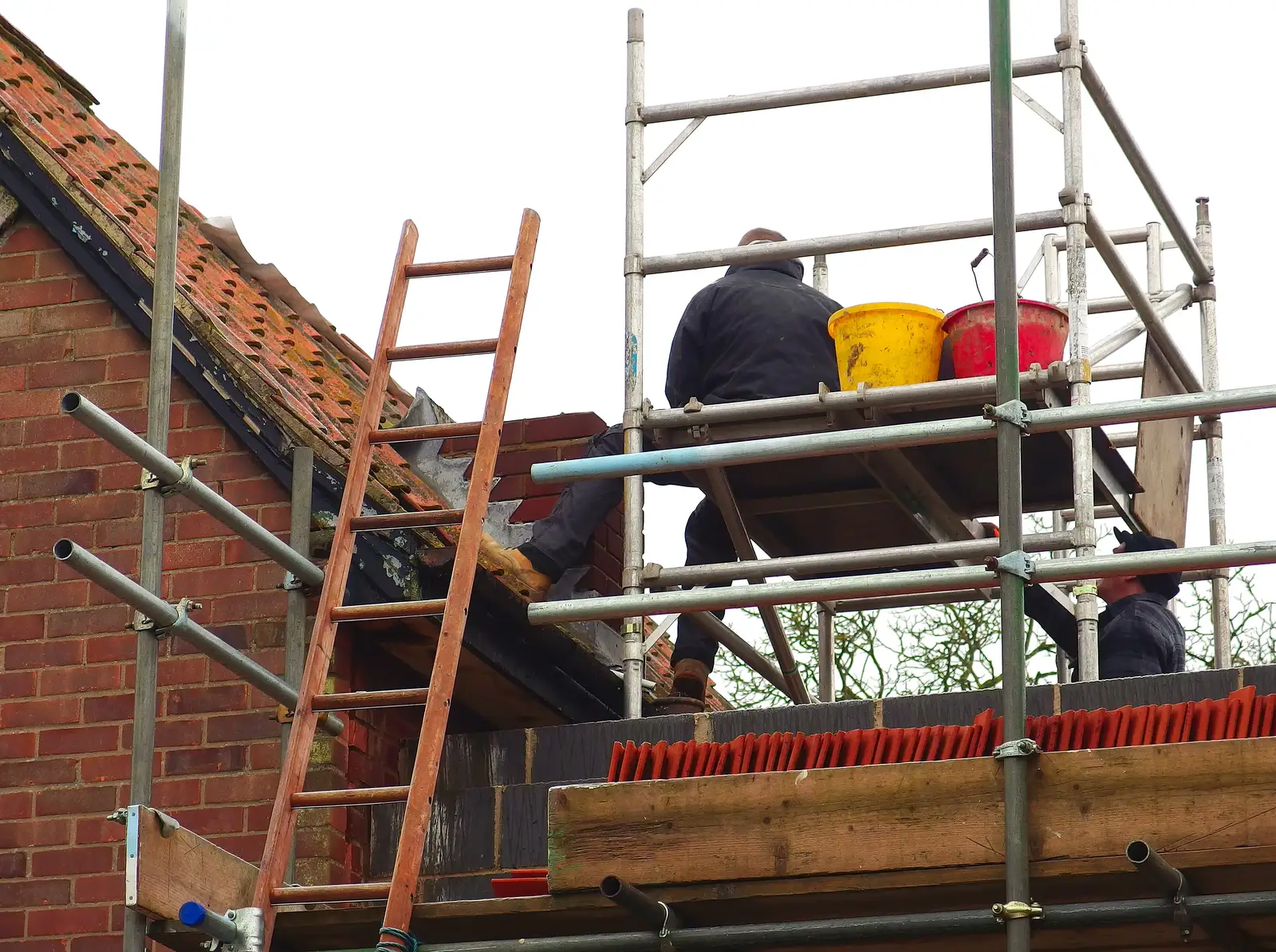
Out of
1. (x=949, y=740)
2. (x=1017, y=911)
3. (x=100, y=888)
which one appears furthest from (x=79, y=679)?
(x=1017, y=911)

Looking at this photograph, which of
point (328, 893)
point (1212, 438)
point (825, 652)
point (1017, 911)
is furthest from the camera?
point (825, 652)

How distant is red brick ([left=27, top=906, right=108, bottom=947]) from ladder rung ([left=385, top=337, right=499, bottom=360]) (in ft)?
6.92

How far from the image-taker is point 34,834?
7.43 m

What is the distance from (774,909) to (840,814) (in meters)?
0.32

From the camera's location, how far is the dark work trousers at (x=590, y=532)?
27.0 ft

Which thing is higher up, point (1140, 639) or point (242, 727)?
point (1140, 639)

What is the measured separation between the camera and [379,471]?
795 centimetres

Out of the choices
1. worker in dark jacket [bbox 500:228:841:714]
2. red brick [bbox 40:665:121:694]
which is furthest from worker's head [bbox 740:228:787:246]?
red brick [bbox 40:665:121:694]

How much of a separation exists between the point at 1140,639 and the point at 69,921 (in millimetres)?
3893

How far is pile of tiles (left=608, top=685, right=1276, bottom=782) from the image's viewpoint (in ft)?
16.2

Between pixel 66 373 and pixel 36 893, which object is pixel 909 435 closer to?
pixel 36 893

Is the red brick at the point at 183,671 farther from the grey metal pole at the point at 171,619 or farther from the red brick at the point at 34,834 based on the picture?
the grey metal pole at the point at 171,619

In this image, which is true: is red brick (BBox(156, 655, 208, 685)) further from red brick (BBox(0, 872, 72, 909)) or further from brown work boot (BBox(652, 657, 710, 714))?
brown work boot (BBox(652, 657, 710, 714))

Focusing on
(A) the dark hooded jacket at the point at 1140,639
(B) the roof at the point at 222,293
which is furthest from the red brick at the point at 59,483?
(A) the dark hooded jacket at the point at 1140,639
